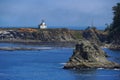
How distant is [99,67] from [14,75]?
57.7 feet

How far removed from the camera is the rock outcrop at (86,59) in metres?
111

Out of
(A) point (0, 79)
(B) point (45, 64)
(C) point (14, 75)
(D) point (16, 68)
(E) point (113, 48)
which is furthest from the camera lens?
(E) point (113, 48)

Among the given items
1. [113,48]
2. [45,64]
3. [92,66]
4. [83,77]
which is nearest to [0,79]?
[83,77]

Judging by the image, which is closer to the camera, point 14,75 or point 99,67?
point 14,75

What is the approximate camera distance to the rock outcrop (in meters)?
111

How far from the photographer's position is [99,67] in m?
113

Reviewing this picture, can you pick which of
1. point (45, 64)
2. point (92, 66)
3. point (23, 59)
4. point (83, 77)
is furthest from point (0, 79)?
point (23, 59)

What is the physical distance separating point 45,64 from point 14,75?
27.2m

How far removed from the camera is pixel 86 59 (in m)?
112

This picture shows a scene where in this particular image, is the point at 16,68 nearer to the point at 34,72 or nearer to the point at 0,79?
the point at 34,72

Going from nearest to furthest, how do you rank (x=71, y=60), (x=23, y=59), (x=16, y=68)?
(x=71, y=60) < (x=16, y=68) < (x=23, y=59)

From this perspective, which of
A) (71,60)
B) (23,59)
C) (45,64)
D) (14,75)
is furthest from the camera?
(23,59)

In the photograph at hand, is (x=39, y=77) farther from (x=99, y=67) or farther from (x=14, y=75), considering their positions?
(x=99, y=67)

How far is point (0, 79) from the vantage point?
95.9 m
